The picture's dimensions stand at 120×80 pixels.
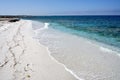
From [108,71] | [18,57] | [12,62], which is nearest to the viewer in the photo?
[108,71]

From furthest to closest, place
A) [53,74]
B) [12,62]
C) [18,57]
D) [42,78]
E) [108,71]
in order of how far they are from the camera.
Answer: [18,57] → [12,62] → [108,71] → [53,74] → [42,78]

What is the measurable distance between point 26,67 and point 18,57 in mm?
1531

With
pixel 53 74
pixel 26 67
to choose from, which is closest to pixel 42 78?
pixel 53 74

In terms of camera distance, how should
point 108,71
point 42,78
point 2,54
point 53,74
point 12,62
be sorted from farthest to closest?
point 2,54, point 12,62, point 108,71, point 53,74, point 42,78

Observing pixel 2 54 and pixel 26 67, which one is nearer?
pixel 26 67

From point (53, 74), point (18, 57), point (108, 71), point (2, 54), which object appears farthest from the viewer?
point (2, 54)

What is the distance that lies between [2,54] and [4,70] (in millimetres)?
2429

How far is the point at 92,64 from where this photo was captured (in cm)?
734

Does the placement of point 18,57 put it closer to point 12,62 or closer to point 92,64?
point 12,62

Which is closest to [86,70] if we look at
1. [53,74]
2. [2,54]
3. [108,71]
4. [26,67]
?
[108,71]

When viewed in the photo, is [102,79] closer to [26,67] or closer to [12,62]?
[26,67]

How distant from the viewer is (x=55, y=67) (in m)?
6.90

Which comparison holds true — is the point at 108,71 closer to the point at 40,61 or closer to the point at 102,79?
the point at 102,79

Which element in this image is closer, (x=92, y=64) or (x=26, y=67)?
(x=26, y=67)
